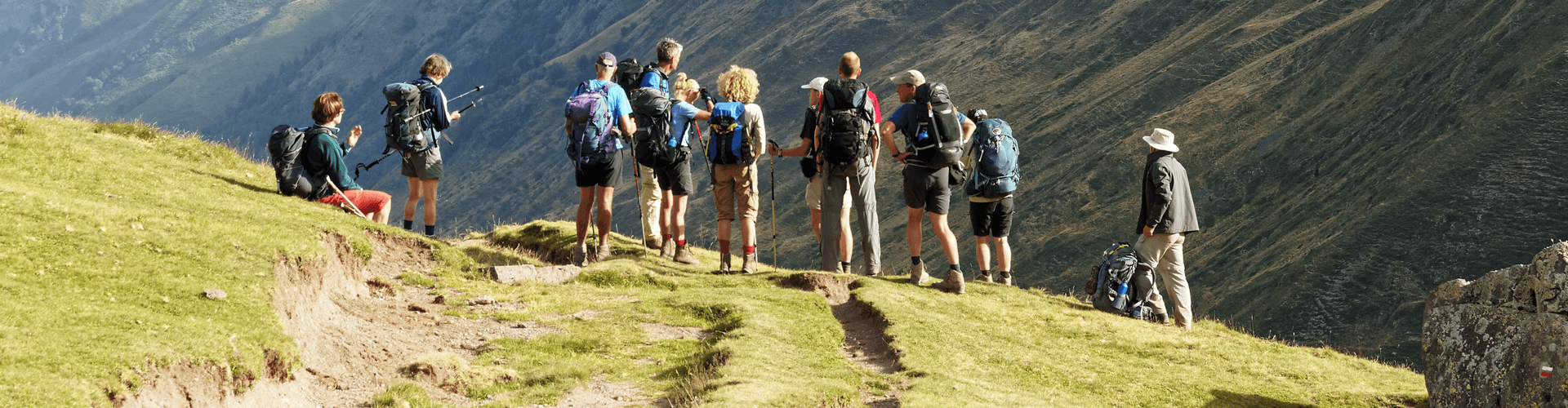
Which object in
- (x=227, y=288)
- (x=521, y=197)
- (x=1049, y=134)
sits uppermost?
(x=227, y=288)

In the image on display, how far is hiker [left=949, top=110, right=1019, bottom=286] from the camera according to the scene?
12.7 m

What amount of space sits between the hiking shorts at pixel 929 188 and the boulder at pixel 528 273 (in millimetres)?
4257

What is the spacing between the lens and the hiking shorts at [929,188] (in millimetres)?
12414

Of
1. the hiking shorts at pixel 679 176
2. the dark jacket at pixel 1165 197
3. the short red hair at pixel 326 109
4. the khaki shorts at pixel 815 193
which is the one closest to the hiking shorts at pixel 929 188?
the khaki shorts at pixel 815 193

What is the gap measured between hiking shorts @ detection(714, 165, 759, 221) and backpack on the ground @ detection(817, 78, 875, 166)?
1.03 m

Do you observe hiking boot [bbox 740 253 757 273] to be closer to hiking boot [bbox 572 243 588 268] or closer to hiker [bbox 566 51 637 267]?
hiker [bbox 566 51 637 267]

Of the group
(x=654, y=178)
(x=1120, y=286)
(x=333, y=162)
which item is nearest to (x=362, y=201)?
(x=333, y=162)

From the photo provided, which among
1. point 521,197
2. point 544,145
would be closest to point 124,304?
point 521,197

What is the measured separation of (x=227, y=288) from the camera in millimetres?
8617

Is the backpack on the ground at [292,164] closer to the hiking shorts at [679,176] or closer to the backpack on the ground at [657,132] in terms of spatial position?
the backpack on the ground at [657,132]

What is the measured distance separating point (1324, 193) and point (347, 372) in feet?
179

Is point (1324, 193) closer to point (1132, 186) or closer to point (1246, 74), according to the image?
point (1132, 186)

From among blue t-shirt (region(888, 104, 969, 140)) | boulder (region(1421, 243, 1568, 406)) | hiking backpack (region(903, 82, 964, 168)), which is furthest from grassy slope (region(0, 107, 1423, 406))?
blue t-shirt (region(888, 104, 969, 140))

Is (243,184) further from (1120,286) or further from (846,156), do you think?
(1120,286)
